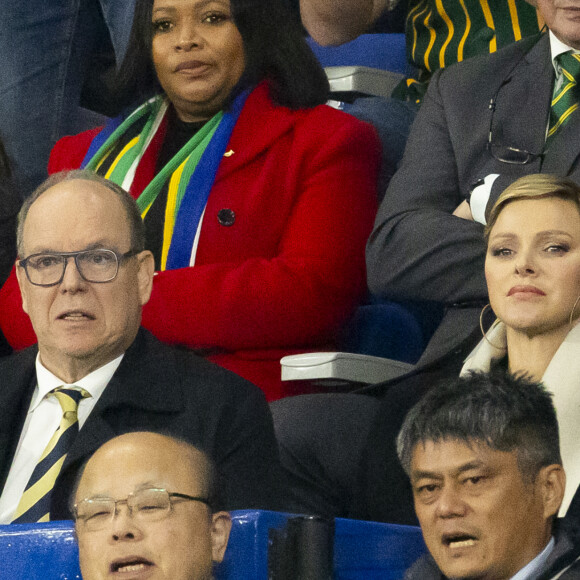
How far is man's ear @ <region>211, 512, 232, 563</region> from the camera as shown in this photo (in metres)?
1.64

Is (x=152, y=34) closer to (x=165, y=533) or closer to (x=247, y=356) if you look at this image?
(x=247, y=356)

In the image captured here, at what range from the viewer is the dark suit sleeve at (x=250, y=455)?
187cm

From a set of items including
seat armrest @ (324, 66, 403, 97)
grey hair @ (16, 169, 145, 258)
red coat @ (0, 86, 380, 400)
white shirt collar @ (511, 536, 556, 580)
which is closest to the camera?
white shirt collar @ (511, 536, 556, 580)

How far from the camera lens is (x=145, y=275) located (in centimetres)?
217

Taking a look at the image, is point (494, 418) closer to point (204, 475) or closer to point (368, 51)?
point (204, 475)

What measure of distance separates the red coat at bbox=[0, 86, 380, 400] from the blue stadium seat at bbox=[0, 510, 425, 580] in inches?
24.2

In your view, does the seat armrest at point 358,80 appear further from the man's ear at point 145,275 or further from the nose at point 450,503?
the nose at point 450,503

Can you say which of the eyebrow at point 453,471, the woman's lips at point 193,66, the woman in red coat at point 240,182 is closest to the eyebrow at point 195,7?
the woman in red coat at point 240,182

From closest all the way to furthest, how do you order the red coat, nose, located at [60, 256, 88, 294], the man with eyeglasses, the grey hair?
the man with eyeglasses < nose, located at [60, 256, 88, 294] < the grey hair < the red coat

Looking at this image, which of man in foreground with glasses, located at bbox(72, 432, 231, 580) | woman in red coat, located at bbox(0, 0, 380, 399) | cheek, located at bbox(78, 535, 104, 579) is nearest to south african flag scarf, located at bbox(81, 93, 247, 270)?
woman in red coat, located at bbox(0, 0, 380, 399)

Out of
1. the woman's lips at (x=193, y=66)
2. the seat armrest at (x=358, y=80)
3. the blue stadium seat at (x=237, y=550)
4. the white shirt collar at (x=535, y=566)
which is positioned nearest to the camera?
the white shirt collar at (x=535, y=566)

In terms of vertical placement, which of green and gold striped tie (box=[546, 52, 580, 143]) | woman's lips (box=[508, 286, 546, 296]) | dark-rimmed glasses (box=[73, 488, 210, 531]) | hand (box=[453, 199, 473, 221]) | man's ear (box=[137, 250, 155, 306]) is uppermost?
green and gold striped tie (box=[546, 52, 580, 143])

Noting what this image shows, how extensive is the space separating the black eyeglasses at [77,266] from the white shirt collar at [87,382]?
5.4 inches

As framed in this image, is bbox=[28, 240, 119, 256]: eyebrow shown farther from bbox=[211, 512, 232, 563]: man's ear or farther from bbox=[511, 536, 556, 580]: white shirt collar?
bbox=[511, 536, 556, 580]: white shirt collar
